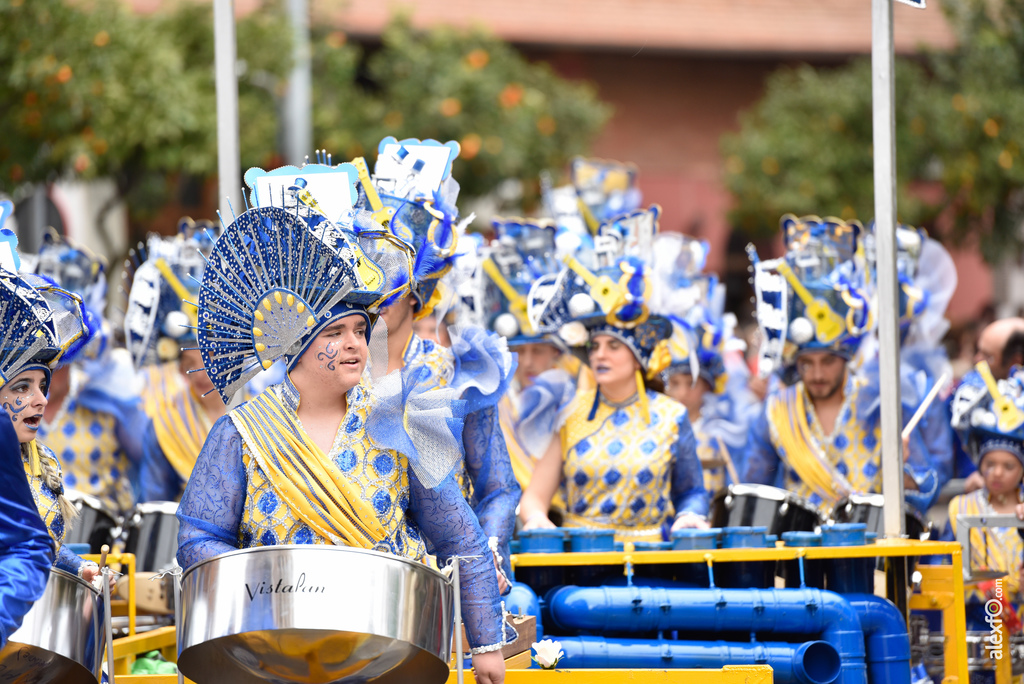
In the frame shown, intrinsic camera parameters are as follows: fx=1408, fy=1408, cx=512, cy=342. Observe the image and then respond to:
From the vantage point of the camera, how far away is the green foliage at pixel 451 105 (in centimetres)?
1564

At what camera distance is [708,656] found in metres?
4.41

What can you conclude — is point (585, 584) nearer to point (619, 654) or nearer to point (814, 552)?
point (619, 654)

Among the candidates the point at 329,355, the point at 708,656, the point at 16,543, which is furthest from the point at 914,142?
the point at 16,543

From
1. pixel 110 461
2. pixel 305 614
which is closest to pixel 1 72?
pixel 110 461

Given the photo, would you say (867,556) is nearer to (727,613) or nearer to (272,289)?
(727,613)

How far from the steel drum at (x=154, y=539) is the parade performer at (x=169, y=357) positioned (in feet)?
3.39

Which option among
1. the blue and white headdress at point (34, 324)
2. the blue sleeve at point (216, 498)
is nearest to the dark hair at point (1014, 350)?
the blue and white headdress at point (34, 324)

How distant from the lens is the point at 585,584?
15.8ft

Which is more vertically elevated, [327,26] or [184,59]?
[327,26]

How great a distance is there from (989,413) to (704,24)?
15.3 meters

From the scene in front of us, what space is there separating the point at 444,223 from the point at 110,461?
334cm

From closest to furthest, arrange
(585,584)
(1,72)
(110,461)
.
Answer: (585,584)
(110,461)
(1,72)

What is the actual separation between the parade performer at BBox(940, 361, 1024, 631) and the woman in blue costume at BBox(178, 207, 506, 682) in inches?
114

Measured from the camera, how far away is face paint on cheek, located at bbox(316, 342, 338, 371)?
11.1ft
